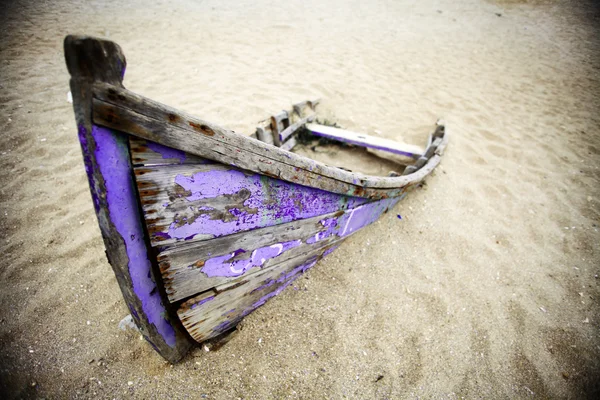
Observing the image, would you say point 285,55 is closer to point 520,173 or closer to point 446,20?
point 520,173

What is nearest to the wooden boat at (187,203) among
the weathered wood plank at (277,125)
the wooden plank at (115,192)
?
the wooden plank at (115,192)

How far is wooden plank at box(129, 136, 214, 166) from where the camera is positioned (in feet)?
2.85

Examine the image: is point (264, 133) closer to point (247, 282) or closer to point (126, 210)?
point (247, 282)

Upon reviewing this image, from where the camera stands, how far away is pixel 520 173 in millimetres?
3270

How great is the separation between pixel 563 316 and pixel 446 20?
12.2 meters

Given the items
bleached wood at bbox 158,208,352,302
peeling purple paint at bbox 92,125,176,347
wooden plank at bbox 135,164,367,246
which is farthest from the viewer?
bleached wood at bbox 158,208,352,302

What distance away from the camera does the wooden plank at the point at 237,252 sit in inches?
43.7

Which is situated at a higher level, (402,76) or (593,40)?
(593,40)

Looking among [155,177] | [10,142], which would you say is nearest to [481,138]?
[155,177]

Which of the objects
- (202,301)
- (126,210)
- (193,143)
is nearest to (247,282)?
(202,301)

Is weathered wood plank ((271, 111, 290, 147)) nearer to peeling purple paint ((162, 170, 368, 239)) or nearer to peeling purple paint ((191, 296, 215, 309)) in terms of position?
peeling purple paint ((162, 170, 368, 239))

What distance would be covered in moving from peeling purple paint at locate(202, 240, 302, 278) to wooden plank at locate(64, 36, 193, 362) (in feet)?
0.74

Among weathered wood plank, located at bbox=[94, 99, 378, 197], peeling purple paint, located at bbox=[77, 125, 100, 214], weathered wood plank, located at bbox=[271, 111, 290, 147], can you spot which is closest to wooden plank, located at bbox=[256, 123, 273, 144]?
weathered wood plank, located at bbox=[271, 111, 290, 147]

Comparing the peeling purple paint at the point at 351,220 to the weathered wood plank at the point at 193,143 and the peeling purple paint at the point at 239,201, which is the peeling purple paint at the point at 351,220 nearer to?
the peeling purple paint at the point at 239,201
